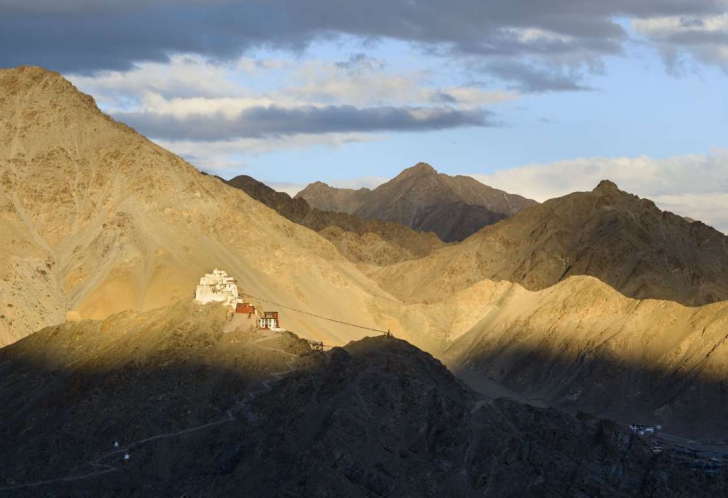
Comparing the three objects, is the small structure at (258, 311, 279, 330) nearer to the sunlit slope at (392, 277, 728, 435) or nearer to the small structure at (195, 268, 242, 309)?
the small structure at (195, 268, 242, 309)

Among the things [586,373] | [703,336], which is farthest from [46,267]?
[703,336]

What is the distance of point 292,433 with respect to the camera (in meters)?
115

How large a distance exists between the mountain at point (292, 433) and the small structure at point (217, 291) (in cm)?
831

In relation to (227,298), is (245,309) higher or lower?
lower

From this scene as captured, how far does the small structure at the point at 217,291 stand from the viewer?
5630 inches

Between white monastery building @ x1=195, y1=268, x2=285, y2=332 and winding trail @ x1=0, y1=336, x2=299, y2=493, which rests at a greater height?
white monastery building @ x1=195, y1=268, x2=285, y2=332

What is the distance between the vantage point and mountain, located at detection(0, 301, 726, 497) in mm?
111812

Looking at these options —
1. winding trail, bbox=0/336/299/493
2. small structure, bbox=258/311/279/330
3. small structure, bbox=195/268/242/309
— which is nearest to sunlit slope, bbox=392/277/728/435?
small structure, bbox=195/268/242/309

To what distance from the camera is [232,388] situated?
4879 inches

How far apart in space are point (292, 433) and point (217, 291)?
36069mm

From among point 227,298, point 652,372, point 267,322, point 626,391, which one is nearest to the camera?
point 267,322

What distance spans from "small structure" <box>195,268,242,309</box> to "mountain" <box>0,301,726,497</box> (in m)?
8.31

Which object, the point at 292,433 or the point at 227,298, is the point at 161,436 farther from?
the point at 227,298

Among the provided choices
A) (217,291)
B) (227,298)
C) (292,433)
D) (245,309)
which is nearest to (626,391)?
(217,291)
